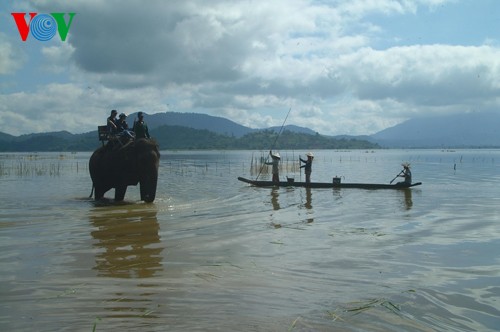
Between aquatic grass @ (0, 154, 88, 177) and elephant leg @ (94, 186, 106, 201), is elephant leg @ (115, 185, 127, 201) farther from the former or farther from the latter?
aquatic grass @ (0, 154, 88, 177)

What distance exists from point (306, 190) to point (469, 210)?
8.31 m

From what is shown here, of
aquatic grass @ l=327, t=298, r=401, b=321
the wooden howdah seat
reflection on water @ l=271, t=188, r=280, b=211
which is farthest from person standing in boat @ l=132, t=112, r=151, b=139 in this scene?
aquatic grass @ l=327, t=298, r=401, b=321

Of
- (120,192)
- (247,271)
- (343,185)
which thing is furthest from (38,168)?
(247,271)

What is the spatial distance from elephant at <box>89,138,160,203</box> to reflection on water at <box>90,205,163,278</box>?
46.5 inches

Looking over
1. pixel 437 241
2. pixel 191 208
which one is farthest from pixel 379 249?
pixel 191 208

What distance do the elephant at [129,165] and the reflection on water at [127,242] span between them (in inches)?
46.5

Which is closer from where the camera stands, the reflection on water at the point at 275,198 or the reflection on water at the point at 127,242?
the reflection on water at the point at 127,242

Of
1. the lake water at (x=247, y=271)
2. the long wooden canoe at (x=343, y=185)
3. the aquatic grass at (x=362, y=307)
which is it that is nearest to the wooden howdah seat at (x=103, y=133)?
the lake water at (x=247, y=271)

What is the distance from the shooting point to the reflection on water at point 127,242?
738 cm

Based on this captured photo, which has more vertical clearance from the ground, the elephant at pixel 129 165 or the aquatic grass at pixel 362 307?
the elephant at pixel 129 165

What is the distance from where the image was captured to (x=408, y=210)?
15.6 metres

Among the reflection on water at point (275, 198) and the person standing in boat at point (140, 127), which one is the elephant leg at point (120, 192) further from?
the reflection on water at point (275, 198)

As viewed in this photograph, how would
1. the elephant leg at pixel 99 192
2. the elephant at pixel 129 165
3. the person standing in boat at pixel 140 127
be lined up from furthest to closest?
the elephant leg at pixel 99 192, the person standing in boat at pixel 140 127, the elephant at pixel 129 165

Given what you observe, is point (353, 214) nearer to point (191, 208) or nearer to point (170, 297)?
point (191, 208)
